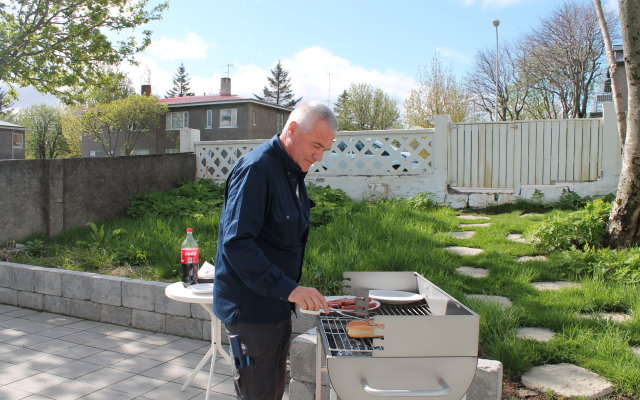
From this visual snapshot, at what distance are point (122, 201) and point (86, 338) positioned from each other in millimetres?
5021

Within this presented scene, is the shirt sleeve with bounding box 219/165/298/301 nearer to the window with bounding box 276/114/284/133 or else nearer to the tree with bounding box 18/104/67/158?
the window with bounding box 276/114/284/133

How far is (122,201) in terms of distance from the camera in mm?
9695

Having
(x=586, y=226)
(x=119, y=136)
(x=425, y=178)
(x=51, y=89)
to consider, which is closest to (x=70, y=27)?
(x=51, y=89)

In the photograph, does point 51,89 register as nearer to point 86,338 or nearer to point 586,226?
point 86,338

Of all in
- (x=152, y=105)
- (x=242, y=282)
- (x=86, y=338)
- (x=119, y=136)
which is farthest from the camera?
(x=119, y=136)

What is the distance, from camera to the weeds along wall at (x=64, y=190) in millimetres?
8141

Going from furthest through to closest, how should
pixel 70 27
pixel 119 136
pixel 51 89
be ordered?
pixel 119 136 < pixel 51 89 < pixel 70 27

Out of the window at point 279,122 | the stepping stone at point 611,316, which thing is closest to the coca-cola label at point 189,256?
the stepping stone at point 611,316

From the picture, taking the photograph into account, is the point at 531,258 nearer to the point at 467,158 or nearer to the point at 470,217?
the point at 470,217

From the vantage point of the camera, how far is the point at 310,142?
2176 mm

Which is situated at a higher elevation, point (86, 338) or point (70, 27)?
point (70, 27)

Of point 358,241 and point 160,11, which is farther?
point 160,11

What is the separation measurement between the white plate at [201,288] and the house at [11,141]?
155ft

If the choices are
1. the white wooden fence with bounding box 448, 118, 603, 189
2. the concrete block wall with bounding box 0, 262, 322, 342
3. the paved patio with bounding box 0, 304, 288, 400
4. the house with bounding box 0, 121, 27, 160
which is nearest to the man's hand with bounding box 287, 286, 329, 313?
the paved patio with bounding box 0, 304, 288, 400
